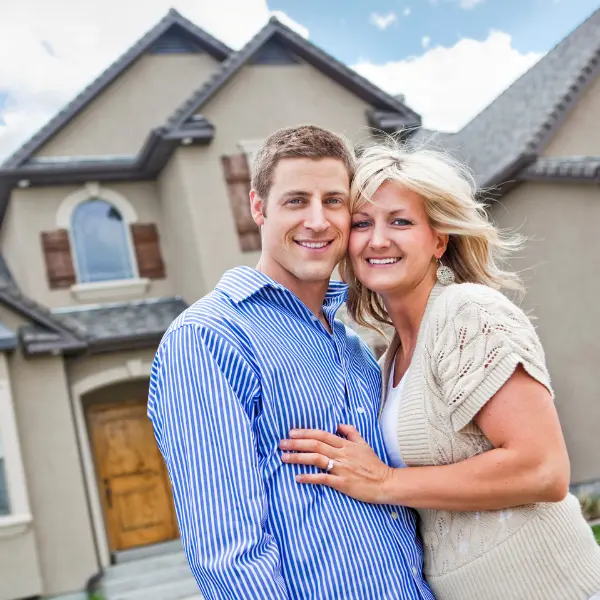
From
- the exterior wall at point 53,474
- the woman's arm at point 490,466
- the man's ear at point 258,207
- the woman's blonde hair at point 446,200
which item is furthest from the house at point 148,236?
the woman's arm at point 490,466

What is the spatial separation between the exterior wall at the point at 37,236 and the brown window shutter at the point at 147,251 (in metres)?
0.13

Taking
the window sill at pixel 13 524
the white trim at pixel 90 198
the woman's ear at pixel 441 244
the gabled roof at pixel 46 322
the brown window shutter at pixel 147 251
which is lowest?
the woman's ear at pixel 441 244

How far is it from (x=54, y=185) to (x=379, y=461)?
1219 cm

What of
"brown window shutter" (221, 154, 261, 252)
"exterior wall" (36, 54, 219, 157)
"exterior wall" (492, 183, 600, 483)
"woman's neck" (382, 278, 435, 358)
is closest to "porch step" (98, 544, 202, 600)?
"brown window shutter" (221, 154, 261, 252)

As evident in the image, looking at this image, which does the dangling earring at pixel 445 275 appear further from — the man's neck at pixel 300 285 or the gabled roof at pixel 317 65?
the gabled roof at pixel 317 65

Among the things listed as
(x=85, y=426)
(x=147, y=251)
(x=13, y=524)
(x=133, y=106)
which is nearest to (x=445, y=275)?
(x=13, y=524)

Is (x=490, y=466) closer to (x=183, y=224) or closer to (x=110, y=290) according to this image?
(x=183, y=224)

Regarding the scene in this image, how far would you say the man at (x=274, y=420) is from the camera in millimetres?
2117

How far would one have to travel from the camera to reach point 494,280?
10.1 ft

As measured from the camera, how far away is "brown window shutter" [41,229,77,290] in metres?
13.3

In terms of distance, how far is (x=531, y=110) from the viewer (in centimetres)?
1483

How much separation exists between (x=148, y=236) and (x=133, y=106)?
8.47 ft

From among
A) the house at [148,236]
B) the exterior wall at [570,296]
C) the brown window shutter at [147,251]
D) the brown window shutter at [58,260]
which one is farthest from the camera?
the brown window shutter at [147,251]

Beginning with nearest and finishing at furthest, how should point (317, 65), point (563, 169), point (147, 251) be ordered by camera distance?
point (563, 169), point (147, 251), point (317, 65)
